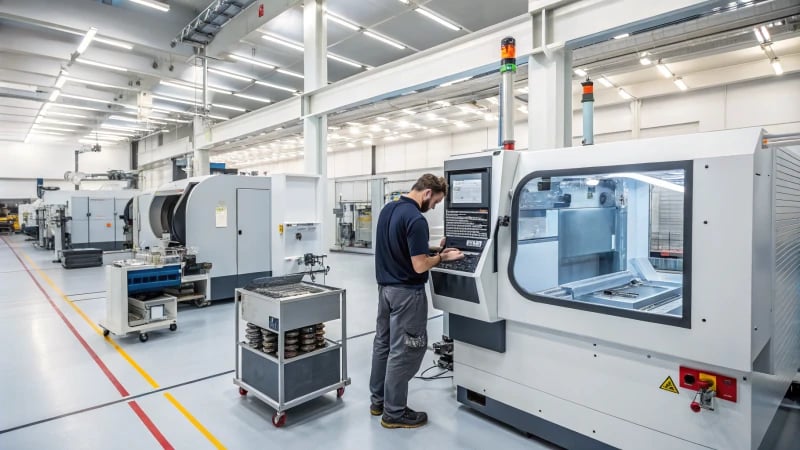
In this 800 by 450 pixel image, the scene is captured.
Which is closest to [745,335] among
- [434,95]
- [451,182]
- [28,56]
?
[451,182]

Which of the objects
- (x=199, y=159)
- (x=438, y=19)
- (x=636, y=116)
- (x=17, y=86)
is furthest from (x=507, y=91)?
(x=17, y=86)

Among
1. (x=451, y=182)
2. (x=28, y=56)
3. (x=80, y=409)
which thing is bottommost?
(x=80, y=409)

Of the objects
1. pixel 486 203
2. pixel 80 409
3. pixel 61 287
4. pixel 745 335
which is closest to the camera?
pixel 745 335

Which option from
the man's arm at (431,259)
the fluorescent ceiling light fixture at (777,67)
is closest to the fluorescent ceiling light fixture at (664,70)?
the fluorescent ceiling light fixture at (777,67)

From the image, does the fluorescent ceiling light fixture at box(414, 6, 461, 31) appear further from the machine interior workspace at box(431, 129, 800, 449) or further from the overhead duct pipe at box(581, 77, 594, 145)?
the machine interior workspace at box(431, 129, 800, 449)

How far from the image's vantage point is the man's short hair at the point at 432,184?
2.50 metres

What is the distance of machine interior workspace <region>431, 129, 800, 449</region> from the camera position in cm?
166

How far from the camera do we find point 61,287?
23.4 feet

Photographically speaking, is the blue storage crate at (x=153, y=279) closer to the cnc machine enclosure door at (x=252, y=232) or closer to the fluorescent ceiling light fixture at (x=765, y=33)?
the cnc machine enclosure door at (x=252, y=232)

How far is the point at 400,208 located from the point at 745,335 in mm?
1663

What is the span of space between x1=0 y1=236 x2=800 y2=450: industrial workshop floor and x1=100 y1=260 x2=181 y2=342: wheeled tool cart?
0.16 metres

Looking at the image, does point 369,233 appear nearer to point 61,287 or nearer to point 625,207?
point 61,287

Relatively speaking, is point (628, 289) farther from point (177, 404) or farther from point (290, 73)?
point (290, 73)

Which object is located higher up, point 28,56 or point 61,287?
point 28,56
